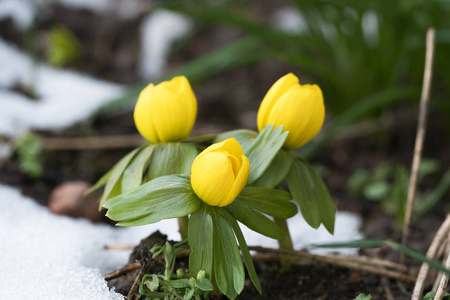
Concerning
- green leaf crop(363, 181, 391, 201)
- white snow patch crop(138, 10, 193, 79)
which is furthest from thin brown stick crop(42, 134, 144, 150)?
green leaf crop(363, 181, 391, 201)

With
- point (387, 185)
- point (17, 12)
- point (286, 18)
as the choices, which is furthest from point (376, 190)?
point (17, 12)

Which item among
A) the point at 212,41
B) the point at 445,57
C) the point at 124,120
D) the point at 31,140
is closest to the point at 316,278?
the point at 31,140

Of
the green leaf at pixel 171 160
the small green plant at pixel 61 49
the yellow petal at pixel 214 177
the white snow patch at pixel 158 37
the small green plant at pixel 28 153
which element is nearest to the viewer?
the yellow petal at pixel 214 177

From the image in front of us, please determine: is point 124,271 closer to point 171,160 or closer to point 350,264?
point 171,160

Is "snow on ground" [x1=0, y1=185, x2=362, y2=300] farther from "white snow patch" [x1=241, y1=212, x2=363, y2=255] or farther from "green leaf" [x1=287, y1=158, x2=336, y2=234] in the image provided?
"green leaf" [x1=287, y1=158, x2=336, y2=234]

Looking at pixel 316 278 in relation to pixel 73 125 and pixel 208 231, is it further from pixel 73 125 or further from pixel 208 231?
pixel 73 125

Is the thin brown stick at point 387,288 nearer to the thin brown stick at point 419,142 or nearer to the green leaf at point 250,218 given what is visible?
the thin brown stick at point 419,142

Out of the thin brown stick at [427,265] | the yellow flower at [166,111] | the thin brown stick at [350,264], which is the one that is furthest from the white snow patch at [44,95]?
Answer: the thin brown stick at [427,265]
